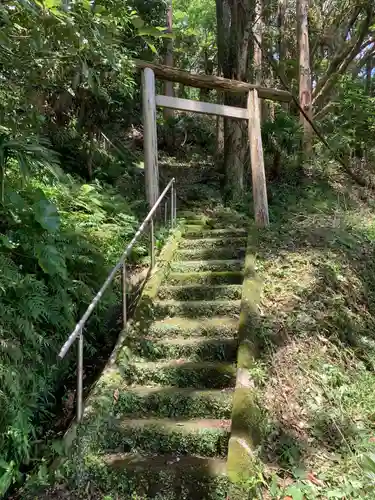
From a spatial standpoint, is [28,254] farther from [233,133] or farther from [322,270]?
[233,133]

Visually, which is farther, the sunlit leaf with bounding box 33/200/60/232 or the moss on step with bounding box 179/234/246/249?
the moss on step with bounding box 179/234/246/249

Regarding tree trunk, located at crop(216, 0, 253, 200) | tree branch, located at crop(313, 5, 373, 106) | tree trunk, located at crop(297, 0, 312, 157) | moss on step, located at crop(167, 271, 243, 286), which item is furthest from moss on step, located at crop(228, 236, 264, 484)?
tree branch, located at crop(313, 5, 373, 106)

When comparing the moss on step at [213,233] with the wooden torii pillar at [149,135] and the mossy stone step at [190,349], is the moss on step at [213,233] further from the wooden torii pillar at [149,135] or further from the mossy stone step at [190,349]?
the mossy stone step at [190,349]

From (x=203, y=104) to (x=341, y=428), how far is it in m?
5.51

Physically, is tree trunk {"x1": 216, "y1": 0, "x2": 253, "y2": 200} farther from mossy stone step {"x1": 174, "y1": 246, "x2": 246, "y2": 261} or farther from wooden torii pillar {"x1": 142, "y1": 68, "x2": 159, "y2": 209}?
mossy stone step {"x1": 174, "y1": 246, "x2": 246, "y2": 261}

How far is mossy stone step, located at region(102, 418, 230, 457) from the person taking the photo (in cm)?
332

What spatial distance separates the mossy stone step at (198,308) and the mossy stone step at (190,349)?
1.45ft

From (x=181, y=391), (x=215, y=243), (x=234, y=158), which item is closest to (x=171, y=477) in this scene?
(x=181, y=391)

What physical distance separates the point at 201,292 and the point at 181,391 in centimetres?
155

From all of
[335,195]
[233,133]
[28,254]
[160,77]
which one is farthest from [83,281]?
[335,195]

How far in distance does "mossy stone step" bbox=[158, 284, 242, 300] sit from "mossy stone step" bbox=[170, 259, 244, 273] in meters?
0.52

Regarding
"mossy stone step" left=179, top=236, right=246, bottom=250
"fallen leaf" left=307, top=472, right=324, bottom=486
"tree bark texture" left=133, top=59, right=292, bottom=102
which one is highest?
"tree bark texture" left=133, top=59, right=292, bottom=102

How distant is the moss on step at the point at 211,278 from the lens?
545 centimetres

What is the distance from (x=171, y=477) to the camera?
10.0 ft
